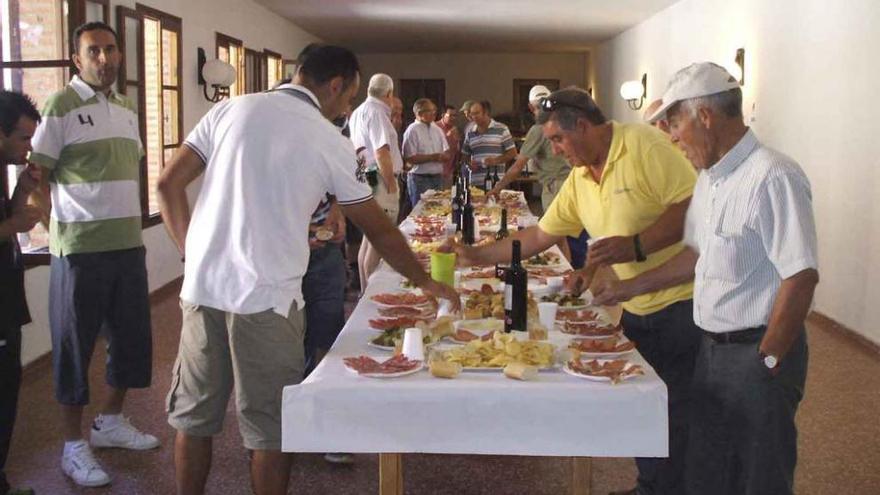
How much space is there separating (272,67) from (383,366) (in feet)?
33.3

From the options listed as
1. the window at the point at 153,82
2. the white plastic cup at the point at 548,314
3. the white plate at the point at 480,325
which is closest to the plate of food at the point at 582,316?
the white plastic cup at the point at 548,314

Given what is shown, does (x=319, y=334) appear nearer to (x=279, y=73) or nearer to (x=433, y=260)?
(x=433, y=260)

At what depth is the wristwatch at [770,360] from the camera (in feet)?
6.56

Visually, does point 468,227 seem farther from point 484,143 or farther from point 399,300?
point 484,143

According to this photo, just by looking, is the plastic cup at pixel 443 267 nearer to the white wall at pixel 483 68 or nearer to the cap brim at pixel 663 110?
the cap brim at pixel 663 110

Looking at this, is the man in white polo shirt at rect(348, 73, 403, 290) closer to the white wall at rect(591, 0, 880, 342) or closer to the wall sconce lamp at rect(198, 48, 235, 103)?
the wall sconce lamp at rect(198, 48, 235, 103)

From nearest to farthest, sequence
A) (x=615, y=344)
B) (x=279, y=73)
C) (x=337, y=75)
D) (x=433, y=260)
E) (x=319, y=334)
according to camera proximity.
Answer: (x=615, y=344) → (x=337, y=75) → (x=433, y=260) → (x=319, y=334) → (x=279, y=73)

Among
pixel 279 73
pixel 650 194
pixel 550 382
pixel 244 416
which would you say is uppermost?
pixel 279 73

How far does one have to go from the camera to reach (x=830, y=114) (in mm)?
5930

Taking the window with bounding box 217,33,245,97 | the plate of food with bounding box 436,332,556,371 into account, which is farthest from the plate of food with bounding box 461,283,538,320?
the window with bounding box 217,33,245,97

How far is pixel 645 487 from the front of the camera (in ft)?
9.71

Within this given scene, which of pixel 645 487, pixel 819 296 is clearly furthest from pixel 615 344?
pixel 819 296

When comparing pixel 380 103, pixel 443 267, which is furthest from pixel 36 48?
pixel 443 267

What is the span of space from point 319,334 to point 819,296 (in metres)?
4.04
